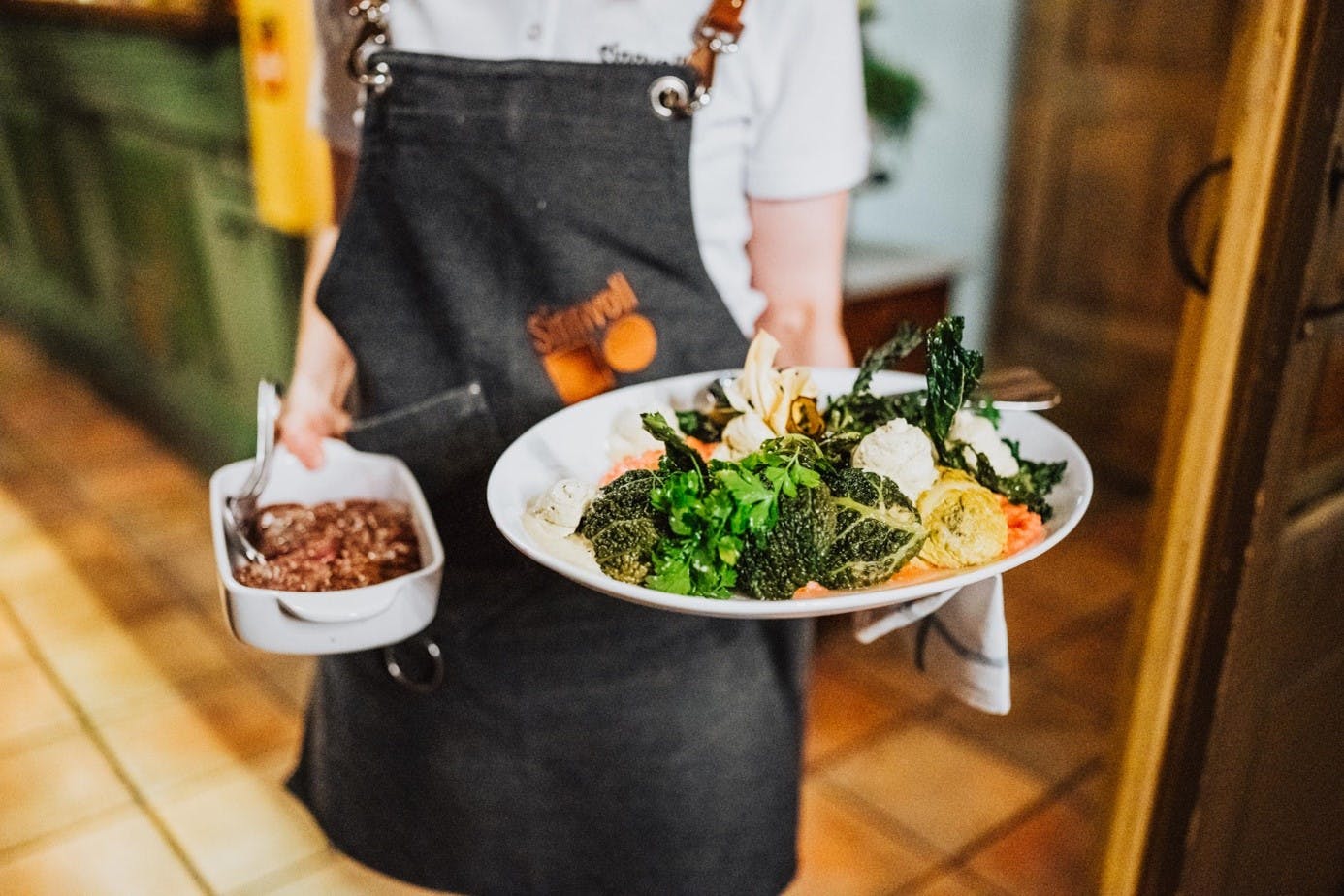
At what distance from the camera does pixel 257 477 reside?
918mm

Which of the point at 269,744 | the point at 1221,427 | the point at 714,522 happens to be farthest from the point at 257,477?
the point at 269,744

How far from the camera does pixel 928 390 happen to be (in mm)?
764

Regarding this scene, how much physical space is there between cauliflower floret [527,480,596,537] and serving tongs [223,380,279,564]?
29 centimetres

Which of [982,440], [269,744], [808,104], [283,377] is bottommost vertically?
[269,744]

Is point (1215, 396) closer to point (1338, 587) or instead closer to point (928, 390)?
point (1338, 587)

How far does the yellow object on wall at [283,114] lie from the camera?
208 cm

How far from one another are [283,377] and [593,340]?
5.92ft

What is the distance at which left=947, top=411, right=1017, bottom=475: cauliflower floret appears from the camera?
778 millimetres

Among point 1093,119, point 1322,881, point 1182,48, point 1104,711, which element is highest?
point 1182,48

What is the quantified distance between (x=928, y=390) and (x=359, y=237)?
19.4 inches

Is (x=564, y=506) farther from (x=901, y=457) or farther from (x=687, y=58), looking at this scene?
(x=687, y=58)

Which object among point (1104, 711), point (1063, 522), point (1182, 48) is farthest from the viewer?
point (1182, 48)

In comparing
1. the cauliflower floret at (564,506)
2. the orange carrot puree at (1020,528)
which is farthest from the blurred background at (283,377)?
the cauliflower floret at (564,506)

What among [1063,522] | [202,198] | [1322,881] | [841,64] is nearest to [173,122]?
[202,198]
